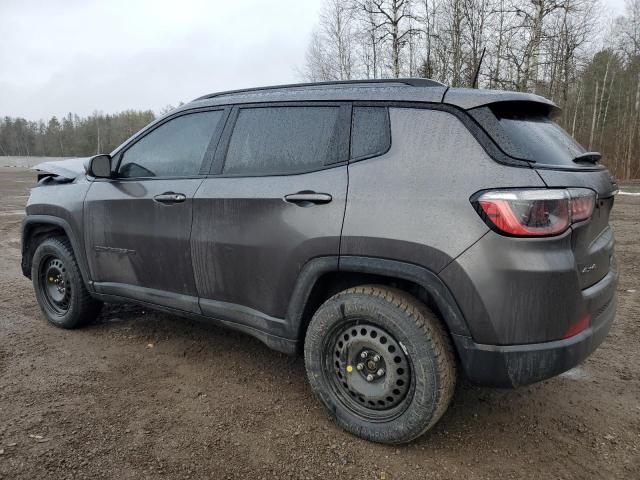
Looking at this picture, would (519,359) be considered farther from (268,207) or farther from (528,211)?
(268,207)

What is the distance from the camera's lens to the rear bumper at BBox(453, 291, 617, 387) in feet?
6.89

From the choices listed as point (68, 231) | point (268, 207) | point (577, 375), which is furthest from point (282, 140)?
point (577, 375)

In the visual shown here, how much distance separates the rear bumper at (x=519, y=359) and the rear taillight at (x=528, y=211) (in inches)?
19.8

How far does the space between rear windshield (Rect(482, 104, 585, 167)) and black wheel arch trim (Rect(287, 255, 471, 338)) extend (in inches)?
26.7

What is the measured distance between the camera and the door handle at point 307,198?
250 cm

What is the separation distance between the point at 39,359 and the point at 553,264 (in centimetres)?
343

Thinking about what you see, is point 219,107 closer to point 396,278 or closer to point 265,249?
point 265,249

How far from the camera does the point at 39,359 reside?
3.49m

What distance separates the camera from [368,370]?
2488 mm

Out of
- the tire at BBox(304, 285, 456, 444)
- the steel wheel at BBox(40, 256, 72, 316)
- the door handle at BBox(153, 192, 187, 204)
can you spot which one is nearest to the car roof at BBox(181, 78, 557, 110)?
the door handle at BBox(153, 192, 187, 204)

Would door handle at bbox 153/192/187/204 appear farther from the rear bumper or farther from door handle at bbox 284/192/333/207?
the rear bumper

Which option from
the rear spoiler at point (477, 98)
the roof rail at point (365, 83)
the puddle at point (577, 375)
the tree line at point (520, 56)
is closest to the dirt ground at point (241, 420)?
the puddle at point (577, 375)

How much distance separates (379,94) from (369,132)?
0.22 metres

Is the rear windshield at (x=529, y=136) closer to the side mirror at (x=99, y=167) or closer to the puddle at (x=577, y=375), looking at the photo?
the puddle at (x=577, y=375)
